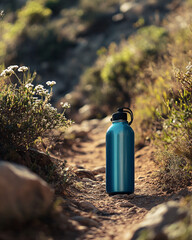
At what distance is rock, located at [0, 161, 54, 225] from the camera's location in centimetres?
196

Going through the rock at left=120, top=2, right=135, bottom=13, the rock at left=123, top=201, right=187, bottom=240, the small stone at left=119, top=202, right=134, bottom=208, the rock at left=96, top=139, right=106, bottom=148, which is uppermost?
the rock at left=120, top=2, right=135, bottom=13

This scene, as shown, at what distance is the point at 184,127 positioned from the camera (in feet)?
11.9

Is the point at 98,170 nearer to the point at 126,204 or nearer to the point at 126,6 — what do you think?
the point at 126,204

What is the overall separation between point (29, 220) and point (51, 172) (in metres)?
1.21

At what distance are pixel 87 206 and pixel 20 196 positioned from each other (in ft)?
4.53

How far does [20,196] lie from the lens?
202cm

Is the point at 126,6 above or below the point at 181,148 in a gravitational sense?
above

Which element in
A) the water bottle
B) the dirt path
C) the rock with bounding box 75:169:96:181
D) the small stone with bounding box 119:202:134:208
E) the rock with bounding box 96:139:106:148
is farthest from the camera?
the rock with bounding box 96:139:106:148

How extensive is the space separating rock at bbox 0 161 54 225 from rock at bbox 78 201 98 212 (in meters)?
1.13

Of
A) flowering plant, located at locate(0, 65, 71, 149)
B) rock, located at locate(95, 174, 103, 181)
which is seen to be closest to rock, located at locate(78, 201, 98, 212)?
flowering plant, located at locate(0, 65, 71, 149)

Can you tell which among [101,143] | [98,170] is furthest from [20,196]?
[101,143]

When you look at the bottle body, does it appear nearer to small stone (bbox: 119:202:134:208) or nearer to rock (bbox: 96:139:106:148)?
small stone (bbox: 119:202:134:208)

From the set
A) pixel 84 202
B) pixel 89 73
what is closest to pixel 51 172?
pixel 84 202

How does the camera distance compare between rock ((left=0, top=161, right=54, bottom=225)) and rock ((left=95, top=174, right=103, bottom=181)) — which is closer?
rock ((left=0, top=161, right=54, bottom=225))
